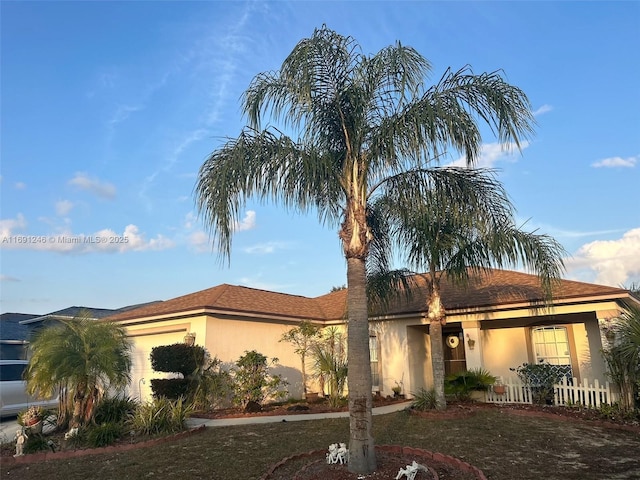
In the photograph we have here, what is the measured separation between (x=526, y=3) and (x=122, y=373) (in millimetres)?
12999

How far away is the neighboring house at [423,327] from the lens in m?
13.2

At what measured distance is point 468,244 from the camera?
10461 millimetres

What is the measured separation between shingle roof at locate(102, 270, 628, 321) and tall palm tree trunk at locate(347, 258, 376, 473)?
19.8 feet

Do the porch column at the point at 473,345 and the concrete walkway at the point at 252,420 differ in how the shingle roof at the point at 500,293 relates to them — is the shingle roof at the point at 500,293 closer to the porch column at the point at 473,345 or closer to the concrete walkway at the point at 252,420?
the porch column at the point at 473,345

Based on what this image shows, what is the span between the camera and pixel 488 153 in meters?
6.79

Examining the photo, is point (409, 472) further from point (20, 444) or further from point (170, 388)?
point (170, 388)

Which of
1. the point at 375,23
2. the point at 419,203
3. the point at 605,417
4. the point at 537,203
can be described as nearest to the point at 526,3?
the point at 375,23

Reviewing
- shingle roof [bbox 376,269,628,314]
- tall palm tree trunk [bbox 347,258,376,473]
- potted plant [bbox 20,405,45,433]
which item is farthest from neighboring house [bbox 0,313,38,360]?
shingle roof [bbox 376,269,628,314]

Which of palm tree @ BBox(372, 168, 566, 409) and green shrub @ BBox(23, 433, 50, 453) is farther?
green shrub @ BBox(23, 433, 50, 453)

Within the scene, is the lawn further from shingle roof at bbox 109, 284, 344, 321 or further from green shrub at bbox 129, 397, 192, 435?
shingle roof at bbox 109, 284, 344, 321

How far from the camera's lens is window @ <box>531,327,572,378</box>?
14.1 meters

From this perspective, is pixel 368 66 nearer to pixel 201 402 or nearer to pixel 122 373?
pixel 122 373

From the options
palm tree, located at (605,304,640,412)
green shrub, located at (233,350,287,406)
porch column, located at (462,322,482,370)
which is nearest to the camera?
palm tree, located at (605,304,640,412)

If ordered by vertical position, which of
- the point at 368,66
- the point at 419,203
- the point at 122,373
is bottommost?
the point at 122,373
